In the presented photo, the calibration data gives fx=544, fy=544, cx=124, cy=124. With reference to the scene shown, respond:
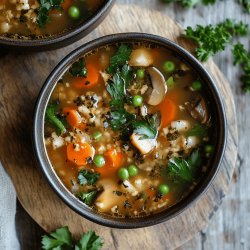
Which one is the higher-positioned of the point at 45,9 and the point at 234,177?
the point at 45,9

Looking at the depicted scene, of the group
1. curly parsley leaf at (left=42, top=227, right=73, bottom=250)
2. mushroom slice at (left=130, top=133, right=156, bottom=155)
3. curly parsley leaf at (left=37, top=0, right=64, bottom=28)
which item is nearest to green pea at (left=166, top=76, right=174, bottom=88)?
mushroom slice at (left=130, top=133, right=156, bottom=155)

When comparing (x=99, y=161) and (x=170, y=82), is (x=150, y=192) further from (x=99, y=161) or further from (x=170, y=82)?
(x=170, y=82)

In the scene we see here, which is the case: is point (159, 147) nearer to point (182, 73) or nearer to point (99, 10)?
point (182, 73)

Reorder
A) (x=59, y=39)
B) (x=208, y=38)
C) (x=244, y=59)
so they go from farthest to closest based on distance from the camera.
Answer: (x=244, y=59) → (x=208, y=38) → (x=59, y=39)

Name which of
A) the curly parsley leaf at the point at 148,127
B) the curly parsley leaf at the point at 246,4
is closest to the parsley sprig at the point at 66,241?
the curly parsley leaf at the point at 148,127

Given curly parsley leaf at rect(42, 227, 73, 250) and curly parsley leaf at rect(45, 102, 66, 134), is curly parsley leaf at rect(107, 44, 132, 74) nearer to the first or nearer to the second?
curly parsley leaf at rect(45, 102, 66, 134)

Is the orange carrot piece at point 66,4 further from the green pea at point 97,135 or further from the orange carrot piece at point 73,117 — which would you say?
the green pea at point 97,135

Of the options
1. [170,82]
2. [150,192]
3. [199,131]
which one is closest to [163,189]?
[150,192]
